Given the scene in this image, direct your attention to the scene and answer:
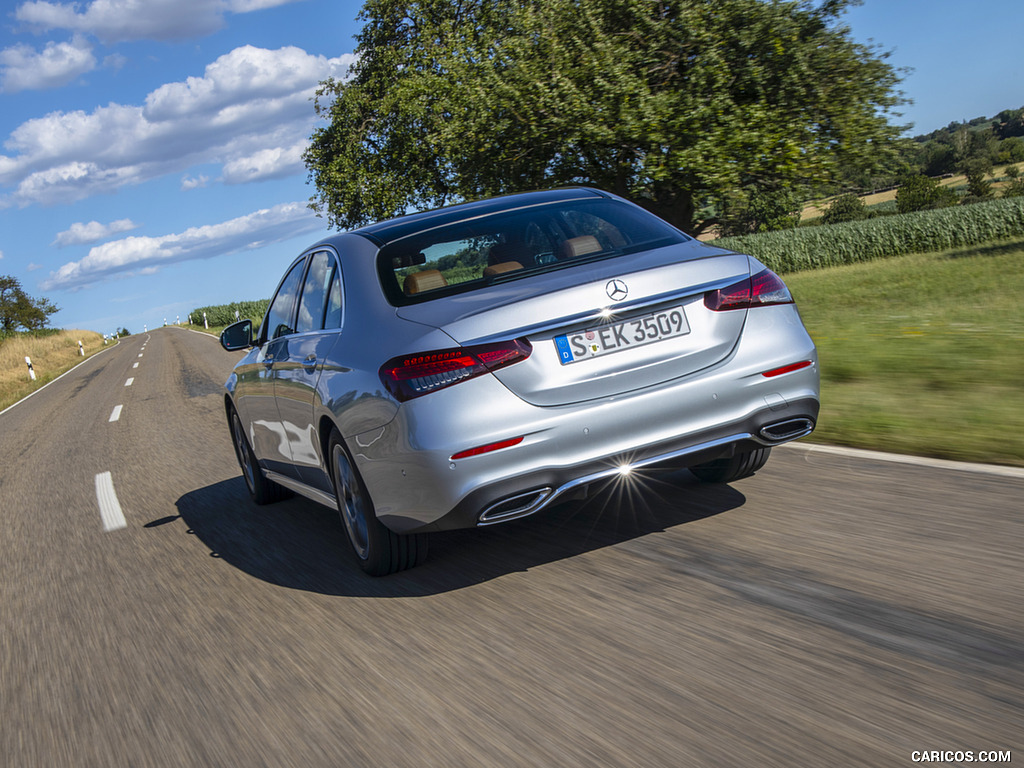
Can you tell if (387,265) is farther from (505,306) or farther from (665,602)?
(665,602)

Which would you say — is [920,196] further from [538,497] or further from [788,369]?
[538,497]

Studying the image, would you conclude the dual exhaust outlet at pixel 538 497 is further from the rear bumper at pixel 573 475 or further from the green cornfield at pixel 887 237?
the green cornfield at pixel 887 237

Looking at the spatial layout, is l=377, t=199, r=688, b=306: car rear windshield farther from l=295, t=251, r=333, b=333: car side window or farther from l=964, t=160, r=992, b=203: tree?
l=964, t=160, r=992, b=203: tree

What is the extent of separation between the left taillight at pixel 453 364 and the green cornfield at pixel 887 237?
35524 millimetres

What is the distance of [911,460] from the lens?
16.6ft

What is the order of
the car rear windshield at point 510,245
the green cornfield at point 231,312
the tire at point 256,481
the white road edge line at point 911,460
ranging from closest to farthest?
the car rear windshield at point 510,245 → the white road edge line at point 911,460 → the tire at point 256,481 → the green cornfield at point 231,312

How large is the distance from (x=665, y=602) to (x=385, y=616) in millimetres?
1153

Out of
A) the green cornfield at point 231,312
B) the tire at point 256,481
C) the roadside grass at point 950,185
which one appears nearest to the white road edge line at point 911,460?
the tire at point 256,481

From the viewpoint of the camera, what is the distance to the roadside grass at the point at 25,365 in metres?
28.0

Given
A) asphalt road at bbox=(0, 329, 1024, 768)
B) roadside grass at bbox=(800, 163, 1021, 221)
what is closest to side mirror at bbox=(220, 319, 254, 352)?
asphalt road at bbox=(0, 329, 1024, 768)

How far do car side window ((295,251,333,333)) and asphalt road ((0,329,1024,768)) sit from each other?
123cm

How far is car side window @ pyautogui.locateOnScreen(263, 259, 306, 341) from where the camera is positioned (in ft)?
17.9

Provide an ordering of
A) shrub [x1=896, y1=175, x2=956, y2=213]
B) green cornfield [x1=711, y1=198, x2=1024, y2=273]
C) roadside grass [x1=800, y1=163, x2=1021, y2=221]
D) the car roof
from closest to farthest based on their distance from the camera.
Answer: the car roof
green cornfield [x1=711, y1=198, x2=1024, y2=273]
shrub [x1=896, y1=175, x2=956, y2=213]
roadside grass [x1=800, y1=163, x2=1021, y2=221]

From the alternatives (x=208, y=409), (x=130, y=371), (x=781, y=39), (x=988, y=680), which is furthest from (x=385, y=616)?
(x=130, y=371)
